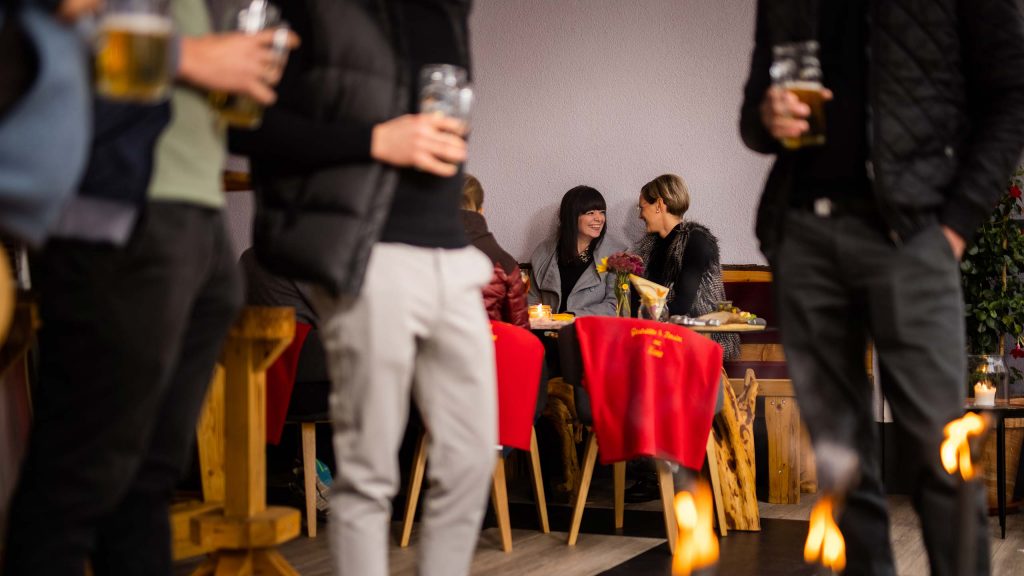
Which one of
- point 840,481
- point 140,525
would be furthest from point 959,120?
point 140,525

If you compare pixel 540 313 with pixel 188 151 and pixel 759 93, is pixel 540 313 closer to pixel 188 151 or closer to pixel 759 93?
pixel 759 93

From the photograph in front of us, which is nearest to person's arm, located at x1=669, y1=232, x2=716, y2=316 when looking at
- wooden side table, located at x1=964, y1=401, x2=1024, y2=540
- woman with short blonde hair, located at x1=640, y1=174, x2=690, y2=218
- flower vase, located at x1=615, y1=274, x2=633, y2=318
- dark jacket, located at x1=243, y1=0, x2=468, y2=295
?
woman with short blonde hair, located at x1=640, y1=174, x2=690, y2=218

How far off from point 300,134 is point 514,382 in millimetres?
2072

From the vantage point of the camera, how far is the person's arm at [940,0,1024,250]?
1976mm

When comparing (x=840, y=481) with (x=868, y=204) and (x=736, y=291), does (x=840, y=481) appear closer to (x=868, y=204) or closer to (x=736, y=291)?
(x=868, y=204)

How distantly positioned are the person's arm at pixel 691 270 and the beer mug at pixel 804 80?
3.17 m

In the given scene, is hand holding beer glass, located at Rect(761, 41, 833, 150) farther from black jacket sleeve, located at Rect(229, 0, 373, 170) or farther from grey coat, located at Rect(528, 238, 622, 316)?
grey coat, located at Rect(528, 238, 622, 316)

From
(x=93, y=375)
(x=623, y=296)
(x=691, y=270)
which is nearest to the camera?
(x=93, y=375)

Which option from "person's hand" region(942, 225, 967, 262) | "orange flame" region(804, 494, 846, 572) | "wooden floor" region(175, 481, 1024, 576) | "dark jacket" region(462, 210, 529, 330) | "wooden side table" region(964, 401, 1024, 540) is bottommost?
"wooden floor" region(175, 481, 1024, 576)

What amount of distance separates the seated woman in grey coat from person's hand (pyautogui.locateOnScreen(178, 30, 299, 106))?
424cm

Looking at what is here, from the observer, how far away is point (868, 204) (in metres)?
2.01

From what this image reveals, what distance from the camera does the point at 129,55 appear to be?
4.13 feet

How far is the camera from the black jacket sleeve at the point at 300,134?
1.65 meters

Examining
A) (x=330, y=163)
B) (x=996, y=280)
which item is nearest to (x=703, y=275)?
(x=996, y=280)
